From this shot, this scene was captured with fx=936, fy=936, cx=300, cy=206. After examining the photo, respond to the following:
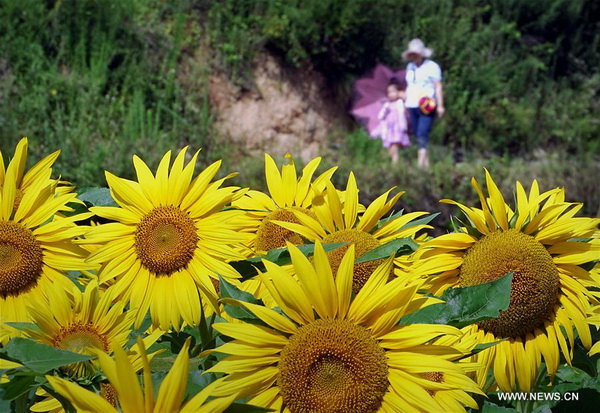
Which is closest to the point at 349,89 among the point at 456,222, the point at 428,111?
the point at 428,111

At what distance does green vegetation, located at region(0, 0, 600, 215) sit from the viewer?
29.4 ft

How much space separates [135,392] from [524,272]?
815 millimetres

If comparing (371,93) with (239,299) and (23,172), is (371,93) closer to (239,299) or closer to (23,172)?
(23,172)

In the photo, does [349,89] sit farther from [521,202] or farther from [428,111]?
[521,202]

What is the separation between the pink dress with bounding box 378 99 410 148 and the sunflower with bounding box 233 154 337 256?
31.0 ft

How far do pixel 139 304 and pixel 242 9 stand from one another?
33.1 feet

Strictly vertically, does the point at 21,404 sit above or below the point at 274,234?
below

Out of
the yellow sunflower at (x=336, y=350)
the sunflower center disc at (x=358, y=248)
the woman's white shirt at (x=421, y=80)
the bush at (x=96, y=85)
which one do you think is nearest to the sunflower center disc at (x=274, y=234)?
the sunflower center disc at (x=358, y=248)

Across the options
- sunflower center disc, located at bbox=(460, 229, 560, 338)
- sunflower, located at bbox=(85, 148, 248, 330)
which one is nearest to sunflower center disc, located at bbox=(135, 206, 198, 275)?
sunflower, located at bbox=(85, 148, 248, 330)

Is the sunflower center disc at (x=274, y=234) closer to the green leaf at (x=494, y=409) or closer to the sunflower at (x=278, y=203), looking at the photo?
the sunflower at (x=278, y=203)

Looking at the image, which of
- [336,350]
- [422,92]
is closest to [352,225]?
[336,350]

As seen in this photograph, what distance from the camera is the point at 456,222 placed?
1.85 m

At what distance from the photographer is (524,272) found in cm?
159

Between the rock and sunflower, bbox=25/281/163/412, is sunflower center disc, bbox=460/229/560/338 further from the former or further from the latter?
the rock
